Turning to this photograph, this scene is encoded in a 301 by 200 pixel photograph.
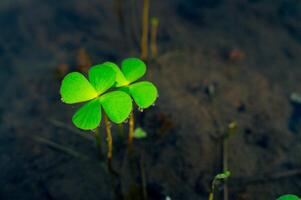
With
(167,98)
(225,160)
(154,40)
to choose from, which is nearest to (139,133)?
(167,98)

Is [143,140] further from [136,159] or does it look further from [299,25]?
[299,25]

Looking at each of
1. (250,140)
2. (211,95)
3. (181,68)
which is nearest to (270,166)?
(250,140)

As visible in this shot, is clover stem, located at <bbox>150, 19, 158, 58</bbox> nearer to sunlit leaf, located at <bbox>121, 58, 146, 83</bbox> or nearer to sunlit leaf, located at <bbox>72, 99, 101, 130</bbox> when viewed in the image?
sunlit leaf, located at <bbox>121, 58, 146, 83</bbox>

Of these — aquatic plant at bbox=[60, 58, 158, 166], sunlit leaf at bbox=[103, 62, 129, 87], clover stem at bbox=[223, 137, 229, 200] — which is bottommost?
clover stem at bbox=[223, 137, 229, 200]

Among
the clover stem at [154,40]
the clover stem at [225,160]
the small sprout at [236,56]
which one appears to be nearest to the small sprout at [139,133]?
the clover stem at [225,160]

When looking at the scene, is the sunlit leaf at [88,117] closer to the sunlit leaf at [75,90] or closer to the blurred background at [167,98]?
the sunlit leaf at [75,90]

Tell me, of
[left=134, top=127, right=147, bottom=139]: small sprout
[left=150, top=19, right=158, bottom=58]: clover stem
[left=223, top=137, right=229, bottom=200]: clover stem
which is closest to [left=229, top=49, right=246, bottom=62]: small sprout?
[left=150, top=19, right=158, bottom=58]: clover stem
